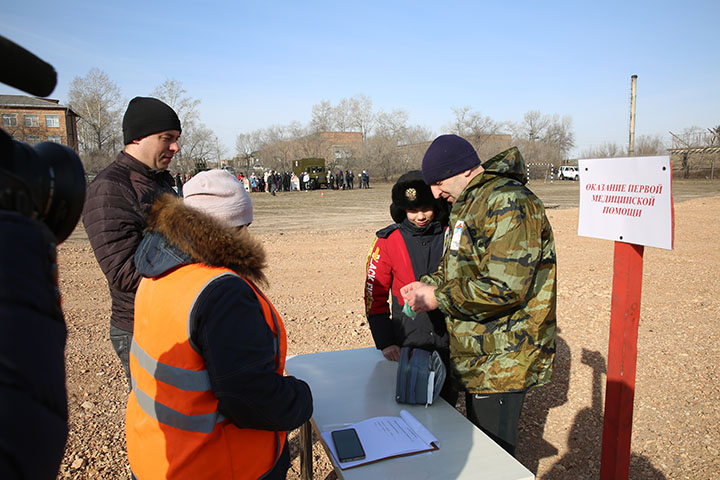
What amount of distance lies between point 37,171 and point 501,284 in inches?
71.5

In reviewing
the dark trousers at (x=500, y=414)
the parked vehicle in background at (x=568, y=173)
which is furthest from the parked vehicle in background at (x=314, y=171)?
the dark trousers at (x=500, y=414)

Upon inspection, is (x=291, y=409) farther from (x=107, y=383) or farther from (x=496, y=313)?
(x=107, y=383)

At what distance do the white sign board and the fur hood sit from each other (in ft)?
5.70

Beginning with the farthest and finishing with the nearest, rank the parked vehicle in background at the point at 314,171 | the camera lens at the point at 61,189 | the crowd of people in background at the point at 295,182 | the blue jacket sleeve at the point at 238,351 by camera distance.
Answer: the parked vehicle in background at the point at 314,171 < the crowd of people in background at the point at 295,182 < the blue jacket sleeve at the point at 238,351 < the camera lens at the point at 61,189

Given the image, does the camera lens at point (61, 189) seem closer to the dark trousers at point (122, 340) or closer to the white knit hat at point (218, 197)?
the white knit hat at point (218, 197)

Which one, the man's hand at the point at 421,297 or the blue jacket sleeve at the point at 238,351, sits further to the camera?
the man's hand at the point at 421,297

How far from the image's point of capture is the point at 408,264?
9.56ft

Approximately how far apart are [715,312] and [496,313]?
527cm

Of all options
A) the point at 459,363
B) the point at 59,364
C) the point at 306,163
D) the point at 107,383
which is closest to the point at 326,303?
the point at 107,383

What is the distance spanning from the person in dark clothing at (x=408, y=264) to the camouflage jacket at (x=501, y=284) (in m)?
0.53

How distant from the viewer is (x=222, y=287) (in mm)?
1385

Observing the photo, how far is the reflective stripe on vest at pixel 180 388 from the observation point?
142cm

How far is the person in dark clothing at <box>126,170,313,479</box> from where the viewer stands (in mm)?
1384

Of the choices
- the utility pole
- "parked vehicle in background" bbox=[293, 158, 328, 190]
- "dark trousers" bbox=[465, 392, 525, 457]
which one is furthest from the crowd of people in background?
"dark trousers" bbox=[465, 392, 525, 457]
